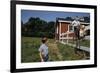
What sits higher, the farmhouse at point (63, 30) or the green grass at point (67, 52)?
the farmhouse at point (63, 30)

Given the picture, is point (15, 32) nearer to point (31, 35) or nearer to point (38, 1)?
point (31, 35)

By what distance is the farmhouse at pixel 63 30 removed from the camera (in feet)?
6.25

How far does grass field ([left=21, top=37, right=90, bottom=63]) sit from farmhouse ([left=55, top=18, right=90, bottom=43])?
7 cm

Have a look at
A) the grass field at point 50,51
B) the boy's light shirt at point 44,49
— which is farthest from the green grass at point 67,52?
the boy's light shirt at point 44,49

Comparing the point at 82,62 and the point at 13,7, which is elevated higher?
the point at 13,7

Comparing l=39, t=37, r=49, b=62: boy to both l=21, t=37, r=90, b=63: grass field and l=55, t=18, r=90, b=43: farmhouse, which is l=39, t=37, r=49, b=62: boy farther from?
l=55, t=18, r=90, b=43: farmhouse

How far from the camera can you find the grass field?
1.80 metres

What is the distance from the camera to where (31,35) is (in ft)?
5.98

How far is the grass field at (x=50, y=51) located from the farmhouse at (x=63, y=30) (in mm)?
73

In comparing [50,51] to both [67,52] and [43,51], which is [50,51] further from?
[67,52]

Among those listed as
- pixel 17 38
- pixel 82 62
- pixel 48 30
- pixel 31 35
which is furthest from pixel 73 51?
pixel 17 38

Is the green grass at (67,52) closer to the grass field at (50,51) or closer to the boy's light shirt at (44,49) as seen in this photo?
the grass field at (50,51)

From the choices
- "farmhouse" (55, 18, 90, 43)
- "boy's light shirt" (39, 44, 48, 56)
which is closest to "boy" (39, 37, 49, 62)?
"boy's light shirt" (39, 44, 48, 56)

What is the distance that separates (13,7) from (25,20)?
0.54 ft
